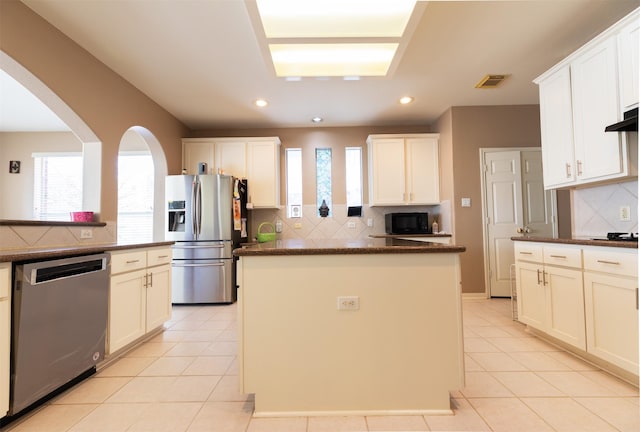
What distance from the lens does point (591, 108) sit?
235 cm

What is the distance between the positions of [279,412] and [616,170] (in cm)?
279

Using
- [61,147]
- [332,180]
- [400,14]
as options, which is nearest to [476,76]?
[400,14]

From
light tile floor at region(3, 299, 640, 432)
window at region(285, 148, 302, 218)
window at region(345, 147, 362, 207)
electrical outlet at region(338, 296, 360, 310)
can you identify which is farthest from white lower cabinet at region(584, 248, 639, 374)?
window at region(285, 148, 302, 218)

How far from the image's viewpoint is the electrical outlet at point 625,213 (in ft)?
7.88

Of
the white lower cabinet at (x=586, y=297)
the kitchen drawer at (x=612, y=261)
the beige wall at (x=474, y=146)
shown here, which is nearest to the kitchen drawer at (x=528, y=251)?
the white lower cabinet at (x=586, y=297)

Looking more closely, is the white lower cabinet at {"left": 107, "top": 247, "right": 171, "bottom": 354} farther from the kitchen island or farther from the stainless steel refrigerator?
the kitchen island

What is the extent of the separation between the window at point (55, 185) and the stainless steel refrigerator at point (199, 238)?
222 cm

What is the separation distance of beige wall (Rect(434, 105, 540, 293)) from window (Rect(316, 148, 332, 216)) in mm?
1836

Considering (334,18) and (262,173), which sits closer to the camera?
(334,18)

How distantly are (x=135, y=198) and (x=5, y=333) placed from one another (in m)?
3.90

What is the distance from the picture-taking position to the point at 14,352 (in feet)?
5.12

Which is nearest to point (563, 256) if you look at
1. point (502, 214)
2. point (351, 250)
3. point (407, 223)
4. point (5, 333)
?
point (351, 250)

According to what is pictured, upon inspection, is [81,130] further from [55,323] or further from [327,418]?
[327,418]

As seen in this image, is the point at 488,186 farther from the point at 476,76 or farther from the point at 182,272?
the point at 182,272
